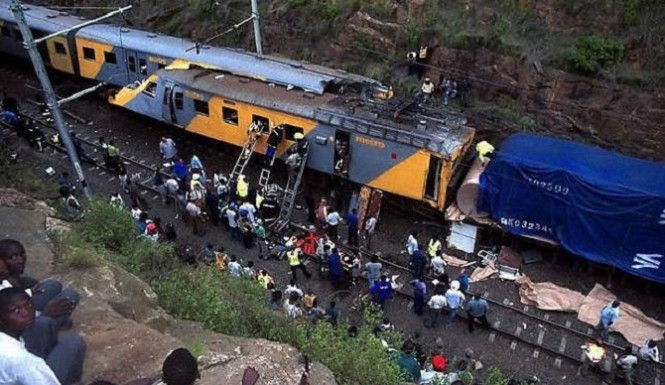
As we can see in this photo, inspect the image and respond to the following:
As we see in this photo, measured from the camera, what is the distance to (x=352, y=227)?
15.4m

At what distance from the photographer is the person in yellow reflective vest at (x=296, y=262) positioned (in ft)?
45.8

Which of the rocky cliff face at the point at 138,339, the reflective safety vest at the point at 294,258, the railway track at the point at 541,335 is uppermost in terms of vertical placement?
the rocky cliff face at the point at 138,339

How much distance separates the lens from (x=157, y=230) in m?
14.5

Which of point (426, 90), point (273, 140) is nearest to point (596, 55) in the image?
point (426, 90)

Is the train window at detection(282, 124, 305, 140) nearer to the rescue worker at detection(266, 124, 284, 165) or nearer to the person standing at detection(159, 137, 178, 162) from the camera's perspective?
the rescue worker at detection(266, 124, 284, 165)

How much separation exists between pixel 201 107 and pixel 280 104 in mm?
2841

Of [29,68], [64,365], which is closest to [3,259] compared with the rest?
[64,365]

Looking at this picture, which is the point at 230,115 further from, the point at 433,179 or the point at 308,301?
the point at 308,301

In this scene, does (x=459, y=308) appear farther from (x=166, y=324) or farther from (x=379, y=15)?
(x=379, y=15)

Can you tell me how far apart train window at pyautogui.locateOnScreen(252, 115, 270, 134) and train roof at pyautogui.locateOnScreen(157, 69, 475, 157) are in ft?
1.36

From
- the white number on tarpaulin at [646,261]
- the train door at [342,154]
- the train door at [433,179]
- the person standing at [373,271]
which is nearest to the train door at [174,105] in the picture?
the train door at [342,154]

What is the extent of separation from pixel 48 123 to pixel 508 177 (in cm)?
1484

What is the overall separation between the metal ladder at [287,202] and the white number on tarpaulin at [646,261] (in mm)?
8201

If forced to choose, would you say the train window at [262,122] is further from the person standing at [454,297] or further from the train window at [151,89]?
the person standing at [454,297]
